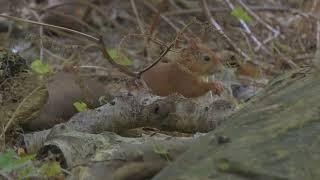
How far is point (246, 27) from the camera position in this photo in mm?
4969

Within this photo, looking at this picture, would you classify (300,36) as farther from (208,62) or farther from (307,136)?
(307,136)

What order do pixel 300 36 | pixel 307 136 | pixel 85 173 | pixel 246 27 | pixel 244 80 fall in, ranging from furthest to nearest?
pixel 300 36 → pixel 246 27 → pixel 244 80 → pixel 85 173 → pixel 307 136

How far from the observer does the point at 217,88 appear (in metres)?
3.70

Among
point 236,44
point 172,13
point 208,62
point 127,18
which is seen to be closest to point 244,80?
point 236,44

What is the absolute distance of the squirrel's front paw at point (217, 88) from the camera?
11.9ft

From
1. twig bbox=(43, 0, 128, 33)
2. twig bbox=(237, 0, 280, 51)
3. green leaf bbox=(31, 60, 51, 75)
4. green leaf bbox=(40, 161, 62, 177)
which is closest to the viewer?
green leaf bbox=(40, 161, 62, 177)

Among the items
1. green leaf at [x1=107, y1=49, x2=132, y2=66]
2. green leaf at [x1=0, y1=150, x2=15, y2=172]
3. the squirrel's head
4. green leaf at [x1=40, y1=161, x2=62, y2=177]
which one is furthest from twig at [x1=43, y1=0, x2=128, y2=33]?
green leaf at [x1=0, y1=150, x2=15, y2=172]

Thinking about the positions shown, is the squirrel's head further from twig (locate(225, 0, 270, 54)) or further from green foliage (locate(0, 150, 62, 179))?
green foliage (locate(0, 150, 62, 179))

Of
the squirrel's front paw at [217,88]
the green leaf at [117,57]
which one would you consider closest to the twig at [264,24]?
the squirrel's front paw at [217,88]

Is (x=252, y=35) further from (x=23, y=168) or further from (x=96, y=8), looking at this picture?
(x=23, y=168)

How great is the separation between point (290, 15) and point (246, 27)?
115 centimetres

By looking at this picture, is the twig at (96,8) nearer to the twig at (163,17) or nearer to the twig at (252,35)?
the twig at (163,17)

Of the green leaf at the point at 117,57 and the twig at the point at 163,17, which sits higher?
the twig at the point at 163,17

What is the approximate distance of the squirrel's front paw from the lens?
3636mm
